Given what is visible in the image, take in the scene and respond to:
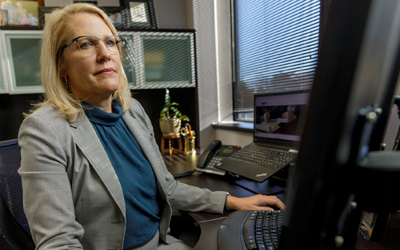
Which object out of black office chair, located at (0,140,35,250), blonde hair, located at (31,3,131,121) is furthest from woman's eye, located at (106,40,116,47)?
black office chair, located at (0,140,35,250)

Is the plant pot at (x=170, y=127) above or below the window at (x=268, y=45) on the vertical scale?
below

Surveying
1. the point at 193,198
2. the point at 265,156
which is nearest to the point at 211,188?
the point at 193,198

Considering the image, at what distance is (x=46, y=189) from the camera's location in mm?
740

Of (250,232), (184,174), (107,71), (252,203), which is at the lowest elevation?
(184,174)

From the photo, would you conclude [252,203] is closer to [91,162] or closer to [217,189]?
[217,189]

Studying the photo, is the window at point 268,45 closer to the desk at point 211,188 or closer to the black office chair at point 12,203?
the desk at point 211,188

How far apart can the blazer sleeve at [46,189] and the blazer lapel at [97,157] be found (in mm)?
65

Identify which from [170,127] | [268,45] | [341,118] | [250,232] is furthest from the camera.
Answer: [170,127]

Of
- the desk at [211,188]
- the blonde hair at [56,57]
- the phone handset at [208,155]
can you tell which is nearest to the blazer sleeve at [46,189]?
the blonde hair at [56,57]

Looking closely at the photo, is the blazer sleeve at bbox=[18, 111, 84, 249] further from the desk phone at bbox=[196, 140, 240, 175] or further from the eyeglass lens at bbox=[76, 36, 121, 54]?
the desk phone at bbox=[196, 140, 240, 175]

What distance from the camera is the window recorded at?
1.73m

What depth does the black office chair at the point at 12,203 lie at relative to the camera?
2.96 feet

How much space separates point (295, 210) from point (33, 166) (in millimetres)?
773

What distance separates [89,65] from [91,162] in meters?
0.34
